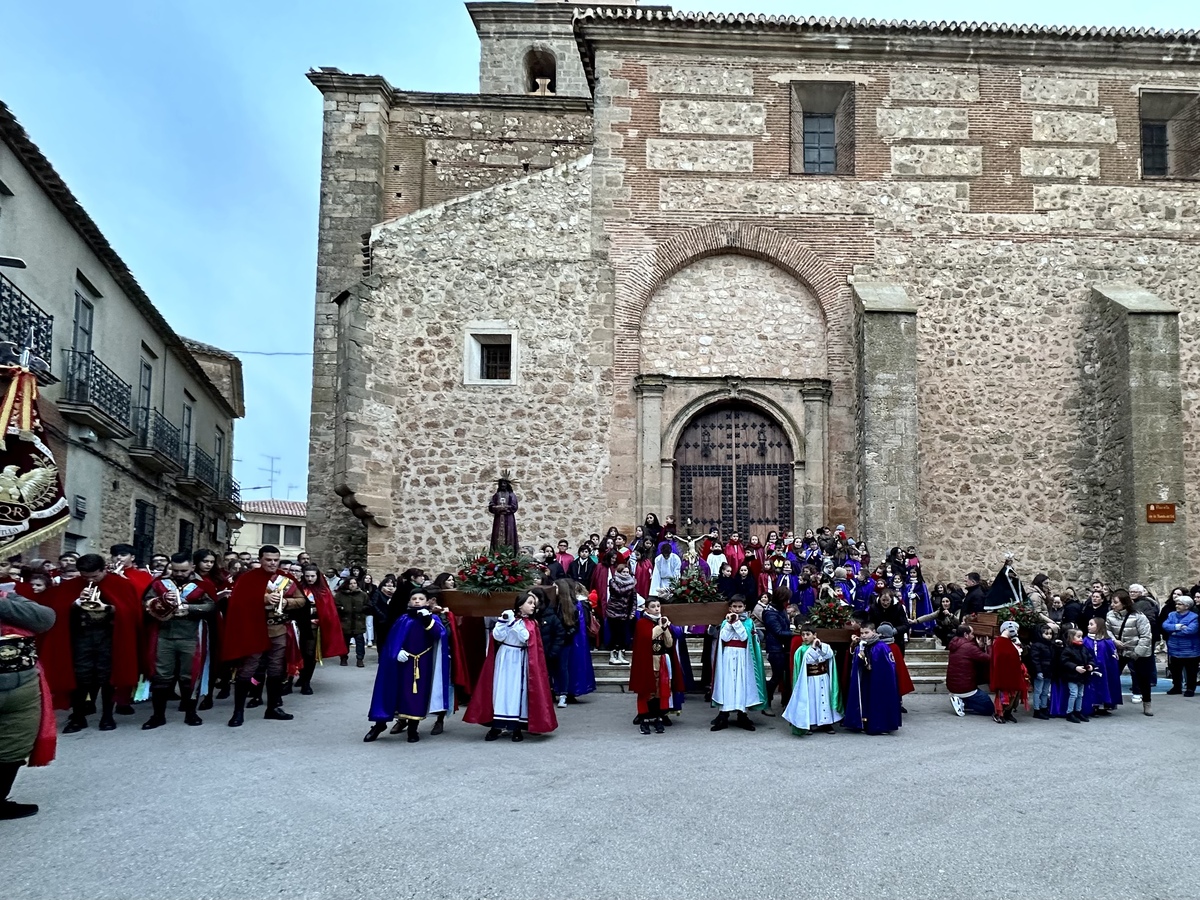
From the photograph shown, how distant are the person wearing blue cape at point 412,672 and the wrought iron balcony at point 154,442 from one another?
13.3m

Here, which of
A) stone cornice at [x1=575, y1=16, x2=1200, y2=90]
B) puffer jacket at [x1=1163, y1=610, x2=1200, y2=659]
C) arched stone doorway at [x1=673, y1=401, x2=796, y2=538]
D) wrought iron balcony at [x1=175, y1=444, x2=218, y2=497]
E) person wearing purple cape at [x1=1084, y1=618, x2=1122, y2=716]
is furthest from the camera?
wrought iron balcony at [x1=175, y1=444, x2=218, y2=497]

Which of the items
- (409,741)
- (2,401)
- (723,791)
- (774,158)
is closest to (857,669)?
(723,791)

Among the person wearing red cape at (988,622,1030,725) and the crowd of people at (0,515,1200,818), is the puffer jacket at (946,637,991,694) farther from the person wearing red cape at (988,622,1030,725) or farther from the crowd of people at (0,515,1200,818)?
the person wearing red cape at (988,622,1030,725)

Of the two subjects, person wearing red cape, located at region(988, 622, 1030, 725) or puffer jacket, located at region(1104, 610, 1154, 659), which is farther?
puffer jacket, located at region(1104, 610, 1154, 659)

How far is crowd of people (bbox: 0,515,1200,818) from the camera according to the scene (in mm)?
9945

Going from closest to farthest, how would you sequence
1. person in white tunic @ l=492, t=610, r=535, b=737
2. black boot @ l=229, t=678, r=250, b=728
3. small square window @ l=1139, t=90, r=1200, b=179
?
1. person in white tunic @ l=492, t=610, r=535, b=737
2. black boot @ l=229, t=678, r=250, b=728
3. small square window @ l=1139, t=90, r=1200, b=179

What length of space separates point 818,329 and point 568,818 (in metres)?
13.8

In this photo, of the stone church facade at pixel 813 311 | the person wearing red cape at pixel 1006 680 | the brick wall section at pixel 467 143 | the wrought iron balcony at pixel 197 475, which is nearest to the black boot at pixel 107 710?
the stone church facade at pixel 813 311

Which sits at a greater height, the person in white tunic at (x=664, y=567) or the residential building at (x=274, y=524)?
the residential building at (x=274, y=524)

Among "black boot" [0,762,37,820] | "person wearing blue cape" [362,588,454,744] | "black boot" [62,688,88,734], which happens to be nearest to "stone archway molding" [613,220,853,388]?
"person wearing blue cape" [362,588,454,744]

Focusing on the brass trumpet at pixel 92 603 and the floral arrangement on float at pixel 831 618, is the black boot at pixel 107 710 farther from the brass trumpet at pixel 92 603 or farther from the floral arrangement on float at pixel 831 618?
the floral arrangement on float at pixel 831 618

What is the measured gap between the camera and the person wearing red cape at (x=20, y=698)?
6.46m

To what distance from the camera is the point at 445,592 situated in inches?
413

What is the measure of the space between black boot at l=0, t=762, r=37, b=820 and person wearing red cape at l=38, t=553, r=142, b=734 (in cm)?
323
